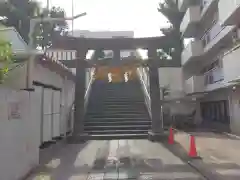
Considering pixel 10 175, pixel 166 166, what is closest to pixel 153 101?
pixel 166 166

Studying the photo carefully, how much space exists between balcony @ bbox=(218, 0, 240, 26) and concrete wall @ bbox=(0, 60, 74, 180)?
8928 mm

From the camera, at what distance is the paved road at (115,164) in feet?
23.7

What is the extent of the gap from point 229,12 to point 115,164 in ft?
30.6

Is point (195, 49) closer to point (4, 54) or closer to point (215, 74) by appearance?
point (215, 74)

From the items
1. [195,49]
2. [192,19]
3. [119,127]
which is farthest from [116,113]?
[192,19]

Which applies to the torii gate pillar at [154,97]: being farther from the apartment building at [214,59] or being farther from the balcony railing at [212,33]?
the balcony railing at [212,33]

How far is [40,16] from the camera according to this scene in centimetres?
818

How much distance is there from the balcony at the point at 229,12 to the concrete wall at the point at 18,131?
893 cm

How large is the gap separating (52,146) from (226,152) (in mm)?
6538

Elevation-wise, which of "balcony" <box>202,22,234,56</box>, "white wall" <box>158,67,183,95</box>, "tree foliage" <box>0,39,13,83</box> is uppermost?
"balcony" <box>202,22,234,56</box>

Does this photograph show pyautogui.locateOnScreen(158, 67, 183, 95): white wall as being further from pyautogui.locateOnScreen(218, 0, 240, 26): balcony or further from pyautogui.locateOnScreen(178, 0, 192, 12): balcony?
pyautogui.locateOnScreen(218, 0, 240, 26): balcony

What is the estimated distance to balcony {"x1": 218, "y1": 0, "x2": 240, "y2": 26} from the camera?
12.9 m

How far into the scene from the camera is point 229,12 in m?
13.6

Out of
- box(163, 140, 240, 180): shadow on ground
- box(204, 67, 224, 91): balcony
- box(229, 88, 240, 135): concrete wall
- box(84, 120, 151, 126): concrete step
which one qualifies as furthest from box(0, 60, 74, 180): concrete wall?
box(229, 88, 240, 135): concrete wall
